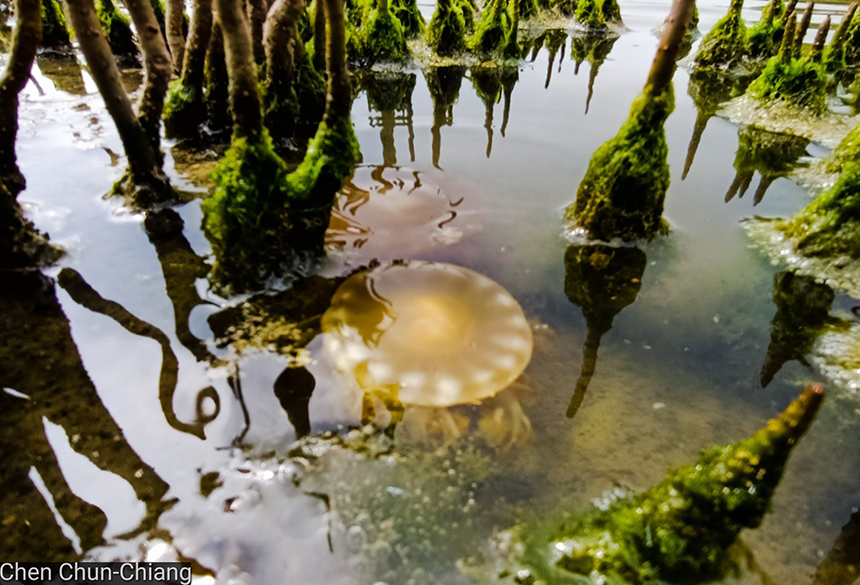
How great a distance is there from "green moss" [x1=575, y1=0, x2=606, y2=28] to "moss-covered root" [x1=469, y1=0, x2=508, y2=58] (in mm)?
4464

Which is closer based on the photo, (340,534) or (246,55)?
(340,534)

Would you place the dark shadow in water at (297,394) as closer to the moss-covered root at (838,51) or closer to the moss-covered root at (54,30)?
the moss-covered root at (838,51)

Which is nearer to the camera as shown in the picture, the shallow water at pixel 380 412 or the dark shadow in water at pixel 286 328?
the shallow water at pixel 380 412

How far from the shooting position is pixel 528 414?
3033 millimetres

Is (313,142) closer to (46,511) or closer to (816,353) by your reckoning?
(46,511)

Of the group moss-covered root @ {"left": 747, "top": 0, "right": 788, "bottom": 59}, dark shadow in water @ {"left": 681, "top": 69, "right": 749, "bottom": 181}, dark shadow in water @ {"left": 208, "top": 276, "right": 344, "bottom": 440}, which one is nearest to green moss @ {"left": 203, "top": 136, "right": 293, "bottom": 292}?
dark shadow in water @ {"left": 208, "top": 276, "right": 344, "bottom": 440}

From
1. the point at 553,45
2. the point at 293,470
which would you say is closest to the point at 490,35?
the point at 553,45

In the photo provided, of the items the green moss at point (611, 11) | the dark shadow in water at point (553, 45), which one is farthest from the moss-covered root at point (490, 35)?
the green moss at point (611, 11)

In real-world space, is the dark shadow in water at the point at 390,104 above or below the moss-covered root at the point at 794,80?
below

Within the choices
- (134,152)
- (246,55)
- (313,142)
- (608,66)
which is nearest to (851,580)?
(313,142)

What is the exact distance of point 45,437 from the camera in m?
2.73

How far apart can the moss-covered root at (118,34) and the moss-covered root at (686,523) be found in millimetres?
11515

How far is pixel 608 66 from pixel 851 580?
10.4 m

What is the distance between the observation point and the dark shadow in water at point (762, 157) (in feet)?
19.1
